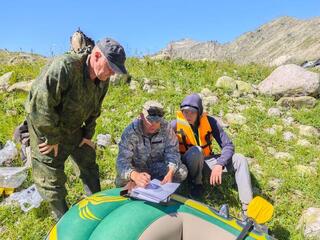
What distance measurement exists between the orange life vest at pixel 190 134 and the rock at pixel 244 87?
14.9 feet

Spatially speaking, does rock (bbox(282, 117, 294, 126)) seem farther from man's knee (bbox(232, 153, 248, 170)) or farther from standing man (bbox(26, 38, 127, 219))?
standing man (bbox(26, 38, 127, 219))

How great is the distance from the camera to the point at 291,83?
10.6 meters

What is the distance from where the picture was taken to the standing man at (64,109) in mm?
4426

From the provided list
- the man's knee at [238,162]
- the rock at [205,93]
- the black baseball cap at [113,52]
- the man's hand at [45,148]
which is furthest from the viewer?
the rock at [205,93]

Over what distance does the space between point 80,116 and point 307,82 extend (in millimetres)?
7110

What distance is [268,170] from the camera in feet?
24.3

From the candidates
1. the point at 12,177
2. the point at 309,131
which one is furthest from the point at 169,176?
the point at 309,131

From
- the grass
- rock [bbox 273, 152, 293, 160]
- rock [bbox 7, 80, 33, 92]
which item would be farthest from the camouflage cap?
rock [bbox 7, 80, 33, 92]

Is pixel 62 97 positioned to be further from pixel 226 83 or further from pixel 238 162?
pixel 226 83

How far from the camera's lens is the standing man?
14.5 feet

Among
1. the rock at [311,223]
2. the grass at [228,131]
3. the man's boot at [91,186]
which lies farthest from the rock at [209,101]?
the man's boot at [91,186]

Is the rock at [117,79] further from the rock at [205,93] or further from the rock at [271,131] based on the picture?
the rock at [271,131]

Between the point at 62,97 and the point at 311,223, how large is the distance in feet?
11.8

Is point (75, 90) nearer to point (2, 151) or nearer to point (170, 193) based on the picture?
point (170, 193)
